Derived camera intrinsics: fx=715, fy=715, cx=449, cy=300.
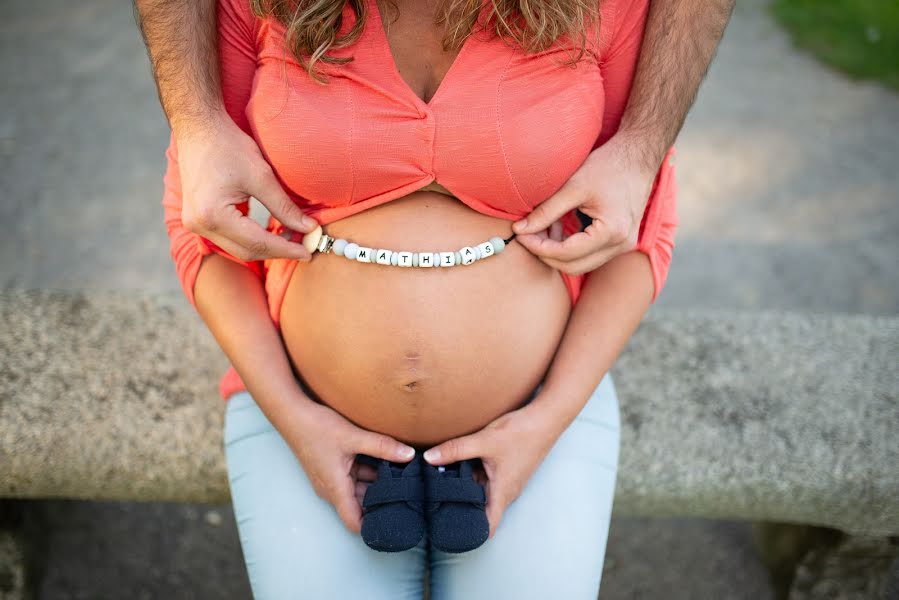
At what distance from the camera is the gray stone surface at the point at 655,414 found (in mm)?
1757

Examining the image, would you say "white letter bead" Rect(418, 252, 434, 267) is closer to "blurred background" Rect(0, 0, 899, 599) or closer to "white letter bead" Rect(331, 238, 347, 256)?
"white letter bead" Rect(331, 238, 347, 256)

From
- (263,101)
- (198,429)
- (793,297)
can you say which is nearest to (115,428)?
(198,429)

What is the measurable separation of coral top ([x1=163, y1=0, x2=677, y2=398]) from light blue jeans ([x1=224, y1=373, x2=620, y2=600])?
522mm

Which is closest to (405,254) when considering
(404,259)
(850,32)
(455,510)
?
(404,259)

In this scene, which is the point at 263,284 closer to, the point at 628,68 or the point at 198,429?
the point at 198,429

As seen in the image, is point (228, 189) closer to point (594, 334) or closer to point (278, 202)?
point (278, 202)

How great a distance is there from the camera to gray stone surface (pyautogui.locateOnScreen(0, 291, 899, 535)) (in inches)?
69.2

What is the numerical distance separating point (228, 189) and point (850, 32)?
5.09m

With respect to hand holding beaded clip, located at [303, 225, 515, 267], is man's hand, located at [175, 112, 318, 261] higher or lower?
higher

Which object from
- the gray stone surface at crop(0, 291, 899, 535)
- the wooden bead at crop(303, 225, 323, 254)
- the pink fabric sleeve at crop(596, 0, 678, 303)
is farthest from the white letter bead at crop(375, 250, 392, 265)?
the gray stone surface at crop(0, 291, 899, 535)

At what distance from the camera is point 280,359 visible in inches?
58.4

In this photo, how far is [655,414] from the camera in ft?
6.17

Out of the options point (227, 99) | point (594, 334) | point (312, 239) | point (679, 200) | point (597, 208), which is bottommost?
point (679, 200)

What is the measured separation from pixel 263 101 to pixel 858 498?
1.66 meters
